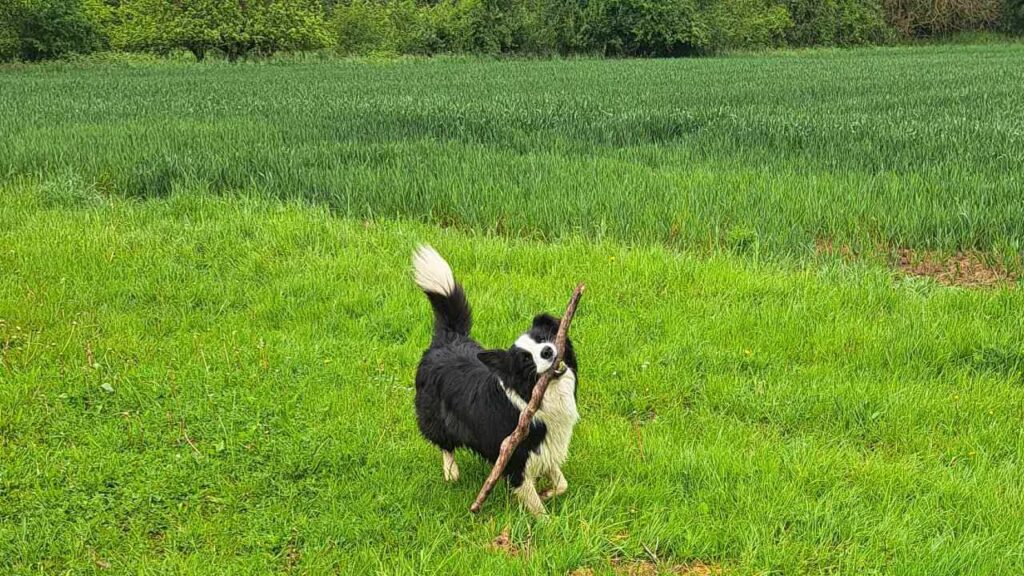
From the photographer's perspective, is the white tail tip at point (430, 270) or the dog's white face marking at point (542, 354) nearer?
the dog's white face marking at point (542, 354)

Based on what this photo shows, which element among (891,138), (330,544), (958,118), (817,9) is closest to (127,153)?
(330,544)

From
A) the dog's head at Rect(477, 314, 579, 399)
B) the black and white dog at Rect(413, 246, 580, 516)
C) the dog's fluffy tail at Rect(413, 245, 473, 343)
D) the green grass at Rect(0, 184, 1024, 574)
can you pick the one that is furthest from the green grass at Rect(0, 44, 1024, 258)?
the dog's head at Rect(477, 314, 579, 399)

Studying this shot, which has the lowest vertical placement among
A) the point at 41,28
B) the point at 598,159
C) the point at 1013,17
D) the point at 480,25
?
the point at 598,159

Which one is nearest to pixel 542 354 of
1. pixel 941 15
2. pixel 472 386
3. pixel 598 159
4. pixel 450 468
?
pixel 472 386

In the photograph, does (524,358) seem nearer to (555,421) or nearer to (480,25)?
(555,421)

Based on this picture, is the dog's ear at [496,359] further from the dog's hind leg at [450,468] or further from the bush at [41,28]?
the bush at [41,28]

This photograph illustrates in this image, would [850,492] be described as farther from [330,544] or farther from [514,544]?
[330,544]

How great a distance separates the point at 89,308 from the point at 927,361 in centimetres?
533

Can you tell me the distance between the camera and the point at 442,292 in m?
3.21

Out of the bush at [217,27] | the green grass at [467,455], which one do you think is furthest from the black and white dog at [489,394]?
the bush at [217,27]

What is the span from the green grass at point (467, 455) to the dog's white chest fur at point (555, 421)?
240 mm

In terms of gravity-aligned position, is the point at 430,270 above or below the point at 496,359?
above

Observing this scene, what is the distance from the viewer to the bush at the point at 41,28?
112 feet

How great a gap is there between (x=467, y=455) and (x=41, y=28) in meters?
40.9
